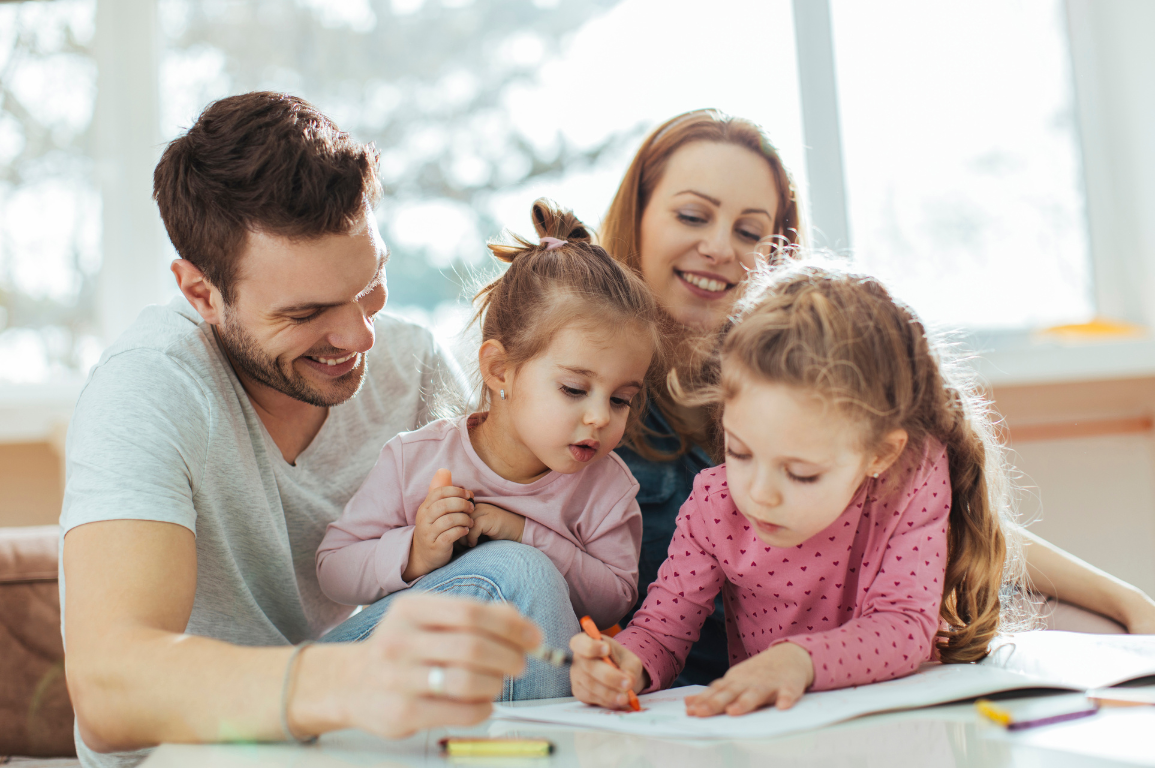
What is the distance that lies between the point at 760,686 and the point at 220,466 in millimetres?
664

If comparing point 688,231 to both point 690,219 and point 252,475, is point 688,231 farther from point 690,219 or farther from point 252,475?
point 252,475

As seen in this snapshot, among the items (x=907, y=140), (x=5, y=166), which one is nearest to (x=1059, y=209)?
(x=907, y=140)

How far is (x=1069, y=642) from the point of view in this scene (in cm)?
87

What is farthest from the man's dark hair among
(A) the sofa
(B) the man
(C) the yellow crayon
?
(C) the yellow crayon

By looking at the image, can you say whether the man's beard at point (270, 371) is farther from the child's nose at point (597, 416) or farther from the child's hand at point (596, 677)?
the child's hand at point (596, 677)

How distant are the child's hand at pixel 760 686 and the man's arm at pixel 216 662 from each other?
0.20 meters

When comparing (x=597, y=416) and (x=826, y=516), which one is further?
(x=597, y=416)

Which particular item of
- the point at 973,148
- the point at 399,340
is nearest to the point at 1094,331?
the point at 973,148

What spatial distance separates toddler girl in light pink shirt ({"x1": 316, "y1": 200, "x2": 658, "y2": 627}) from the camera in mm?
1002

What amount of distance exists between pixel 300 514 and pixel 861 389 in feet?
2.46

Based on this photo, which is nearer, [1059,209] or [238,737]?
[238,737]

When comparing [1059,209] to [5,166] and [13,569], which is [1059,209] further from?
[5,166]

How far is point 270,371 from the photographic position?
1.06 metres

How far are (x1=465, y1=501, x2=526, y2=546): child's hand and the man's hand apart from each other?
39cm
